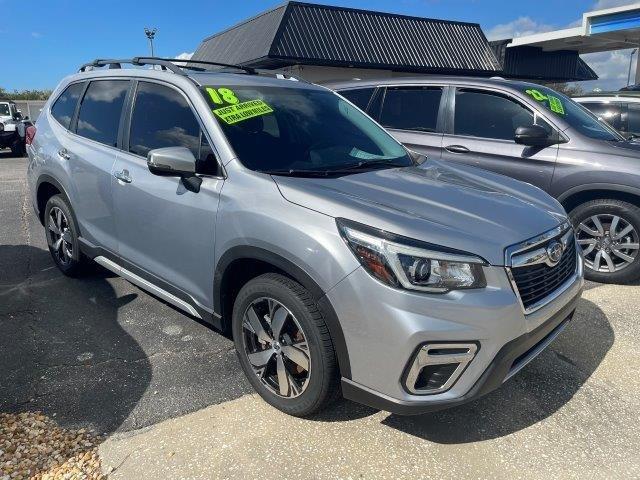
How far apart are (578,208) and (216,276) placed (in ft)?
11.7

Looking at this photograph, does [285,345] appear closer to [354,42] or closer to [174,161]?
[174,161]

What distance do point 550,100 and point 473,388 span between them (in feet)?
13.0

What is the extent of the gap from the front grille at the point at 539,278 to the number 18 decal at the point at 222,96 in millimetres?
1921

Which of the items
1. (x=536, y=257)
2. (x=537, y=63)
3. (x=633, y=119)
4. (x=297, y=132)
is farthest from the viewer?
(x=537, y=63)

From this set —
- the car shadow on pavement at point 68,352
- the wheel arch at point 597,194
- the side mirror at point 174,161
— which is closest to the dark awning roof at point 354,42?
the wheel arch at point 597,194

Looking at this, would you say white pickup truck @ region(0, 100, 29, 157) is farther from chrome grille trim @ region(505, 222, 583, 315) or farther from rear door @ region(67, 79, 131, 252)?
chrome grille trim @ region(505, 222, 583, 315)

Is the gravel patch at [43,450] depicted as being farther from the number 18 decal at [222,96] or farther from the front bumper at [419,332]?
the number 18 decal at [222,96]

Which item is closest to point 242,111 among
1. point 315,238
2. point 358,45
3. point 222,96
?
point 222,96

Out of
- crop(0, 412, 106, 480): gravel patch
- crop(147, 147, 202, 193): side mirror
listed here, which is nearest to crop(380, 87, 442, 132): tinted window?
crop(147, 147, 202, 193): side mirror

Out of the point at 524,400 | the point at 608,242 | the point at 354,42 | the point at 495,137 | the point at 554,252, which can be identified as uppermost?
the point at 354,42

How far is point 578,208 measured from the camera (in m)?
4.70

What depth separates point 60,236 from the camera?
4562mm

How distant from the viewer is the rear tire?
424 cm

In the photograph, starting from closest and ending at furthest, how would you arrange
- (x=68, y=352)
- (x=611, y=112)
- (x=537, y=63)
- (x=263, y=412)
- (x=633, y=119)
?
(x=263, y=412) → (x=68, y=352) → (x=633, y=119) → (x=611, y=112) → (x=537, y=63)
